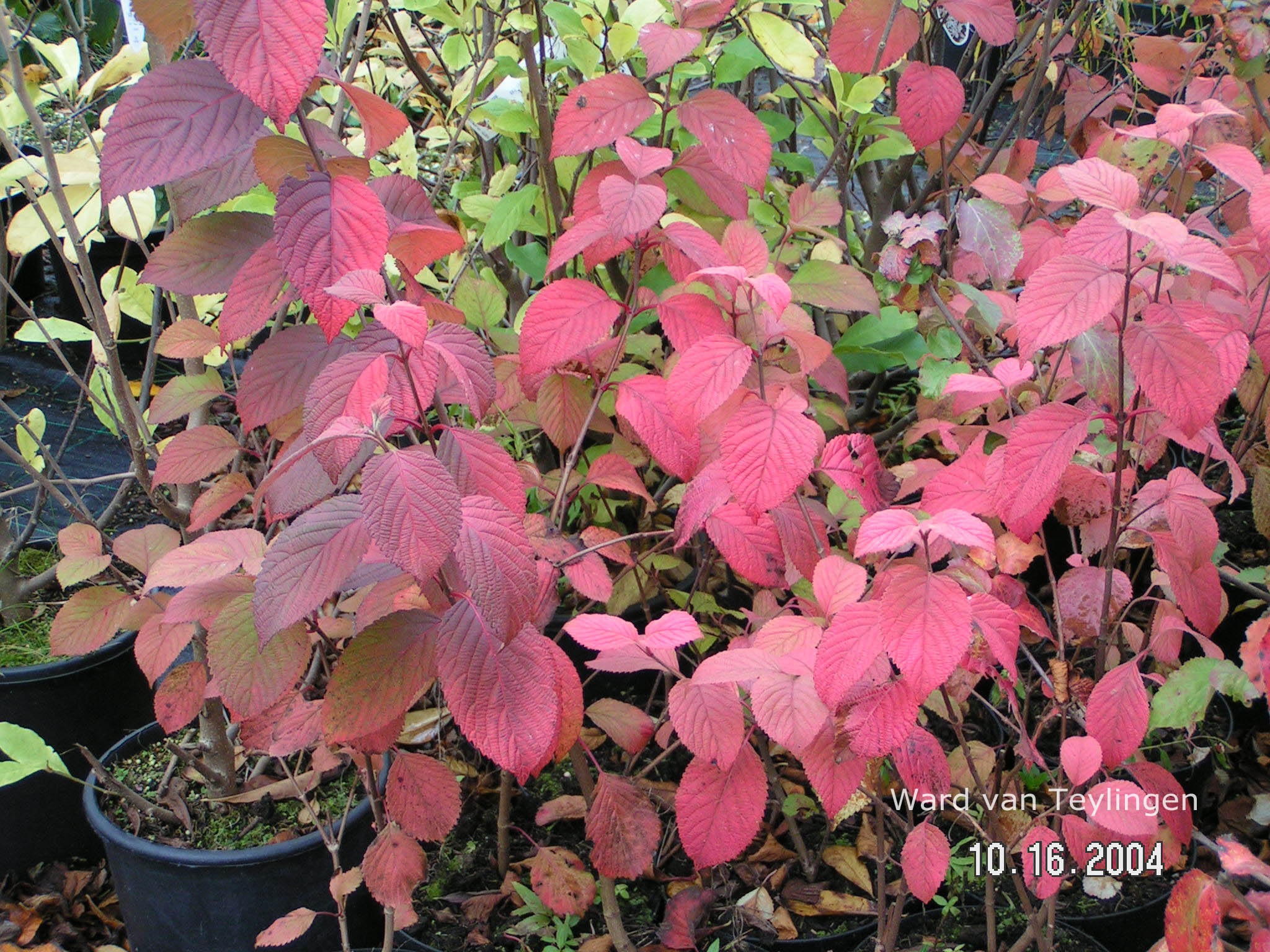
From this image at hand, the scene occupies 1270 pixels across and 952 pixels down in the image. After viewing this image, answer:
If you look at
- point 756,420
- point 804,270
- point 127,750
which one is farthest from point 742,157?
point 127,750

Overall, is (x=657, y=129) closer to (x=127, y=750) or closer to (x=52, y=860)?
(x=127, y=750)

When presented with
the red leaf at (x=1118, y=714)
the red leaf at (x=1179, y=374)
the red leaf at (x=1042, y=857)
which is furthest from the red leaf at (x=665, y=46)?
the red leaf at (x=1042, y=857)

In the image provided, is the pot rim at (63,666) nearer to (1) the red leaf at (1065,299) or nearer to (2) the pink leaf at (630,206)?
(2) the pink leaf at (630,206)

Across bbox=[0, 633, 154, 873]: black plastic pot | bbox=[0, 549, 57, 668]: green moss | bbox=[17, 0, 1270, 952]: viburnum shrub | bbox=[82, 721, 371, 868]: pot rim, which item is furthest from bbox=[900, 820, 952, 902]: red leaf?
bbox=[0, 549, 57, 668]: green moss

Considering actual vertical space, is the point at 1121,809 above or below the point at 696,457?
below

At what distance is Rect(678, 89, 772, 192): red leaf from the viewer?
132 centimetres

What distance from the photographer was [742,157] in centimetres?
133

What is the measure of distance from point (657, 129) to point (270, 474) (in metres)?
1.01

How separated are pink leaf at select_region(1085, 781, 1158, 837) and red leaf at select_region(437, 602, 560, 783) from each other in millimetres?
532

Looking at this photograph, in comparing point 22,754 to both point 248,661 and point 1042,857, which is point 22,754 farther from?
point 1042,857

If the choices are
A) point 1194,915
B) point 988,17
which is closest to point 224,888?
point 1194,915

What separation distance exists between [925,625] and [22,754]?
3.76 feet

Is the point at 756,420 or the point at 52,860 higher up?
the point at 756,420

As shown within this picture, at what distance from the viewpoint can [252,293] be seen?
1.00 m
